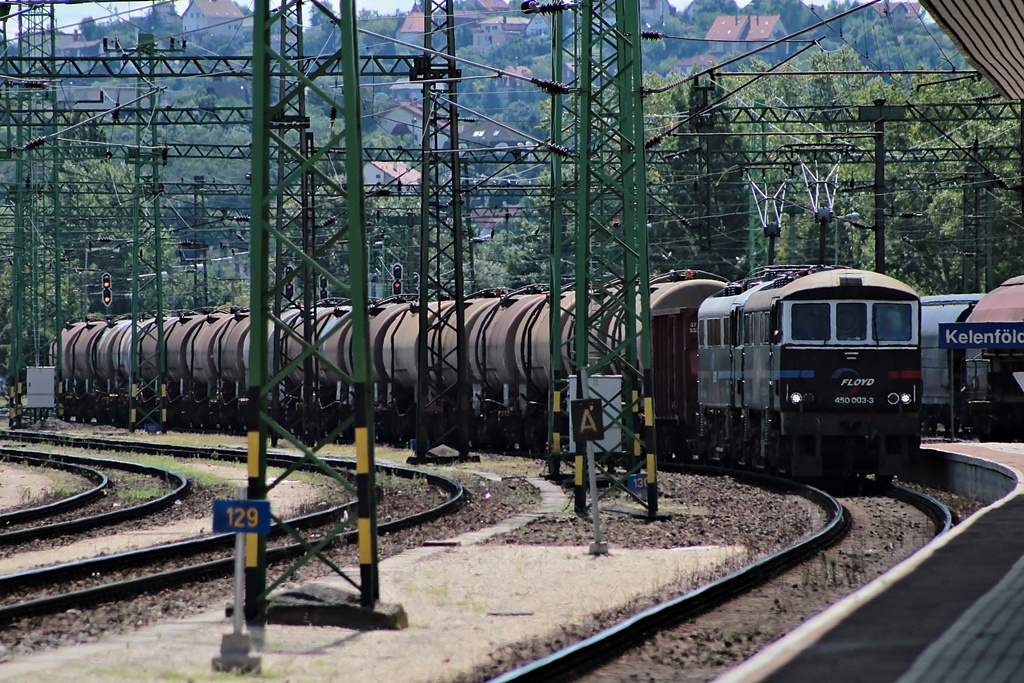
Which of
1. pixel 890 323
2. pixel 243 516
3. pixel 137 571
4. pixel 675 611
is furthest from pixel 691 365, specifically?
pixel 243 516

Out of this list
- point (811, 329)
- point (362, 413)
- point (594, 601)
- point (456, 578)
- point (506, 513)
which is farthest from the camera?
point (811, 329)

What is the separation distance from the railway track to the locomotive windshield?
14.2 ft

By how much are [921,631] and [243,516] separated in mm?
4793

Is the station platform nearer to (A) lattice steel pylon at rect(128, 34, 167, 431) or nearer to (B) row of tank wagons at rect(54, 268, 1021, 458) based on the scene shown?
Answer: (B) row of tank wagons at rect(54, 268, 1021, 458)

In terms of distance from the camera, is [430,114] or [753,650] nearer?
[753,650]

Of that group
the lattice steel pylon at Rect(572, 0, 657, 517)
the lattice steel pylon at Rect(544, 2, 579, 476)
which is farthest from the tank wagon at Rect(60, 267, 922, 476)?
the lattice steel pylon at Rect(572, 0, 657, 517)

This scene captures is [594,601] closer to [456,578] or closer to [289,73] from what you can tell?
[456,578]

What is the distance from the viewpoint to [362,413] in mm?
11719

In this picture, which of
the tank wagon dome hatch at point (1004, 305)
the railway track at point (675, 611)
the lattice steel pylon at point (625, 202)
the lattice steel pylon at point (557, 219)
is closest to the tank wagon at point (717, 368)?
the lattice steel pylon at point (557, 219)

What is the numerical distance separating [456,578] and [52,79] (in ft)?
77.2

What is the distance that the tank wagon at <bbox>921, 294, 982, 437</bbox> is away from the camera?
124 ft

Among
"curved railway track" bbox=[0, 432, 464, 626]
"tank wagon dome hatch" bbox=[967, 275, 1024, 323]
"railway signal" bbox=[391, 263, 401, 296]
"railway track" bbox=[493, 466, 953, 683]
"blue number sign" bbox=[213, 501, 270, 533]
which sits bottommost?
"curved railway track" bbox=[0, 432, 464, 626]

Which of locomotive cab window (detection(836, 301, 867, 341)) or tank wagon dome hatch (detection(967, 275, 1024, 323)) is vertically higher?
tank wagon dome hatch (detection(967, 275, 1024, 323))

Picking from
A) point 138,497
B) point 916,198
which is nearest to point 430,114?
point 138,497
